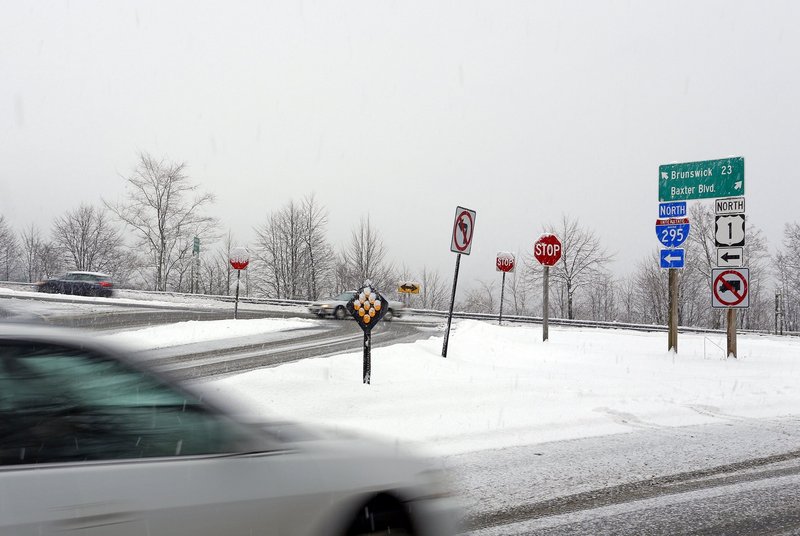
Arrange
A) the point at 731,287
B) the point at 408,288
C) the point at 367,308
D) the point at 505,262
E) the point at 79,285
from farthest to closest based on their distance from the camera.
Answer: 1. the point at 79,285
2. the point at 408,288
3. the point at 505,262
4. the point at 731,287
5. the point at 367,308

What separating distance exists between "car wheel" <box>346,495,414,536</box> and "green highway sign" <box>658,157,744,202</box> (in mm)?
13352

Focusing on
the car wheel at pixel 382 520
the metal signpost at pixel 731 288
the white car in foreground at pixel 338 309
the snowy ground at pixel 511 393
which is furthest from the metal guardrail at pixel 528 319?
the car wheel at pixel 382 520

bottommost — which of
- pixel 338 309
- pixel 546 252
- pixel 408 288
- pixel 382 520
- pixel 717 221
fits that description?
pixel 382 520

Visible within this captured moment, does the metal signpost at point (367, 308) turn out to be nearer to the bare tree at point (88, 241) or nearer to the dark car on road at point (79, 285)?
the dark car on road at point (79, 285)

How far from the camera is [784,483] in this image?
4.95 metres

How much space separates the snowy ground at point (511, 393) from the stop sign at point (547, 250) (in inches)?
130

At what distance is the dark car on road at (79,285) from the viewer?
1257 inches

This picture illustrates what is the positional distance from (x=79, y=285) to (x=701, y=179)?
97.6 feet

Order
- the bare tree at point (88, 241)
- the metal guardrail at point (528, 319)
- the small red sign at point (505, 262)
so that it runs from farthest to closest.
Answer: the bare tree at point (88, 241), the metal guardrail at point (528, 319), the small red sign at point (505, 262)

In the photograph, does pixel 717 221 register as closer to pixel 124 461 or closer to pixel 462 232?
pixel 462 232

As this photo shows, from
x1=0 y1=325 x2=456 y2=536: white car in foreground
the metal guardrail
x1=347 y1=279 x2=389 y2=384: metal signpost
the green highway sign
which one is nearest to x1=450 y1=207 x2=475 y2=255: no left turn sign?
x1=347 y1=279 x2=389 y2=384: metal signpost

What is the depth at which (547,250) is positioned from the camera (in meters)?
17.0

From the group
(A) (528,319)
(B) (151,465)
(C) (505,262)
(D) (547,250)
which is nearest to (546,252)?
(D) (547,250)

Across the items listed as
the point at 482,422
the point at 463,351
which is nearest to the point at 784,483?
the point at 482,422
